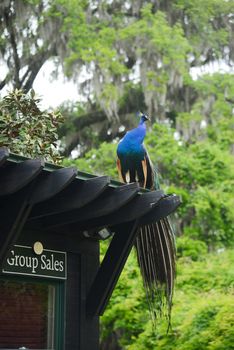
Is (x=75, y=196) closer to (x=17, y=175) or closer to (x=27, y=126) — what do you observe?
(x=17, y=175)

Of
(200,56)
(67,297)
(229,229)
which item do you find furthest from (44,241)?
(200,56)

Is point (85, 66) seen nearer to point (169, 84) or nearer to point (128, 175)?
point (169, 84)

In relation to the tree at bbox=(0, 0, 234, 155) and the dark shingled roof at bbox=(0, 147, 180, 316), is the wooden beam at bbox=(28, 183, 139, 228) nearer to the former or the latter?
the dark shingled roof at bbox=(0, 147, 180, 316)

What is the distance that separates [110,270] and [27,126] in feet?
4.60

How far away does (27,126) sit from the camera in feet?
20.6

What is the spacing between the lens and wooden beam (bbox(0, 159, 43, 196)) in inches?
200

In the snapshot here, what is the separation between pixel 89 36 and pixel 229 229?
6097 mm

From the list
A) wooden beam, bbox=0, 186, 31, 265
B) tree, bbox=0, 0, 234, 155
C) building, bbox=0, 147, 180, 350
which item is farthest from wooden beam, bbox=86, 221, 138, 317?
tree, bbox=0, 0, 234, 155

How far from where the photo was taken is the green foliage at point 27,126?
20.0 ft

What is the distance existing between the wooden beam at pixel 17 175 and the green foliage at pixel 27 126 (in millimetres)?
801

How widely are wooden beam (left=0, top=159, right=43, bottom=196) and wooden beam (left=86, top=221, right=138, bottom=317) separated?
1.43 meters

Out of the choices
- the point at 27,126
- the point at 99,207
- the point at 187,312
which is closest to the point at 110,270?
the point at 99,207

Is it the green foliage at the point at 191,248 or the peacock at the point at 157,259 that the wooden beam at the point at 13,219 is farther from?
the green foliage at the point at 191,248

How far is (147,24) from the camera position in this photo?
19.0 m
